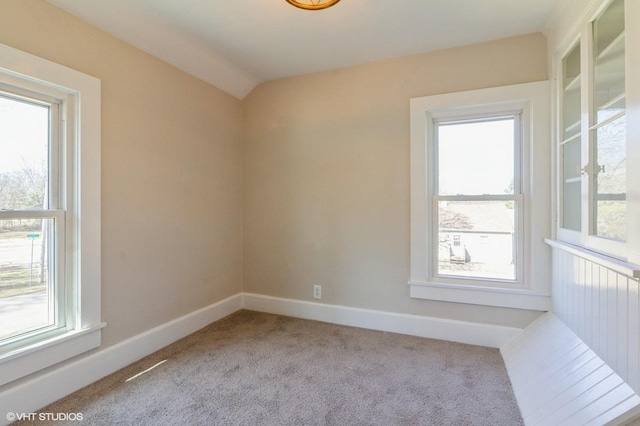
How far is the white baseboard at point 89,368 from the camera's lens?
1606 mm

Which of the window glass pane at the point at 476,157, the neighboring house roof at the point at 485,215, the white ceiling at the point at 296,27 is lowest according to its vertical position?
the neighboring house roof at the point at 485,215

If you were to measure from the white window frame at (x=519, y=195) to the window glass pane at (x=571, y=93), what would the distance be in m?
0.14

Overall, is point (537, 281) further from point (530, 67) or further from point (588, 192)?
point (530, 67)

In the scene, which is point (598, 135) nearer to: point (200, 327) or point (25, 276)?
point (200, 327)

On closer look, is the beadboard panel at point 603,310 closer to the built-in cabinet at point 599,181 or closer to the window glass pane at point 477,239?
the built-in cabinet at point 599,181

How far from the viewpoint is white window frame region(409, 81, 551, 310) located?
7.39 feet

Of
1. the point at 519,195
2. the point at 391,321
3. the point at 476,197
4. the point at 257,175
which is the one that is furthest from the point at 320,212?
the point at 519,195

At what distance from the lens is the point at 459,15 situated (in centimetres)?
208

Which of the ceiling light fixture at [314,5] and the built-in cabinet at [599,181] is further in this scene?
the ceiling light fixture at [314,5]

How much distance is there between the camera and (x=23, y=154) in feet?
5.65

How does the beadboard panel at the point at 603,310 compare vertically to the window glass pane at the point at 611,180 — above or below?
below

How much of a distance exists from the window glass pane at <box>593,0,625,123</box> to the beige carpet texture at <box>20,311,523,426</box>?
1644 millimetres

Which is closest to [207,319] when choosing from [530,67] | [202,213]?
[202,213]

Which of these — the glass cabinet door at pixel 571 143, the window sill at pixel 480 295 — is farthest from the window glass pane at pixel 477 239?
the glass cabinet door at pixel 571 143
